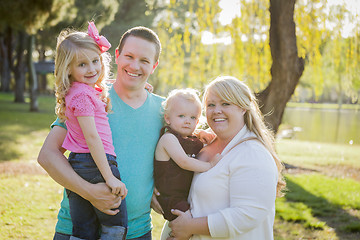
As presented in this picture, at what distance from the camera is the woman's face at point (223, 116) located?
7.47ft

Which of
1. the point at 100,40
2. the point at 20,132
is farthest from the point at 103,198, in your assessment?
the point at 20,132

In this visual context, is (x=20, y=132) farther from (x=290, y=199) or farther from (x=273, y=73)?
(x=290, y=199)

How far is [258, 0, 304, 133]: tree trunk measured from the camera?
586 cm

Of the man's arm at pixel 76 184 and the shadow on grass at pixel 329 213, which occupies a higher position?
the man's arm at pixel 76 184

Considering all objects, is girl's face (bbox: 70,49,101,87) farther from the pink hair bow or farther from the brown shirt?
the brown shirt

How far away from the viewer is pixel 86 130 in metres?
2.03

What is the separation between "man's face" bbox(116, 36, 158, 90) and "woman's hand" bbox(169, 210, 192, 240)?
0.87 metres

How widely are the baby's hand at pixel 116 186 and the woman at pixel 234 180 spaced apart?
0.39 metres

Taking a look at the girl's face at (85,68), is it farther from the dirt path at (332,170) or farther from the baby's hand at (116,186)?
the dirt path at (332,170)

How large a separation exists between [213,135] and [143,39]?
2.79 ft

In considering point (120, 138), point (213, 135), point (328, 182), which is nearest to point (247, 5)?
point (328, 182)

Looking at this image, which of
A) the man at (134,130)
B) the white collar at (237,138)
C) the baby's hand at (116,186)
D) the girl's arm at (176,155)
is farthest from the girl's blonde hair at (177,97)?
the baby's hand at (116,186)

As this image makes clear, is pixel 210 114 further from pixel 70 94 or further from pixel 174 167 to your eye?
pixel 70 94

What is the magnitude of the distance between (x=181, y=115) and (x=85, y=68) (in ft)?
2.42
